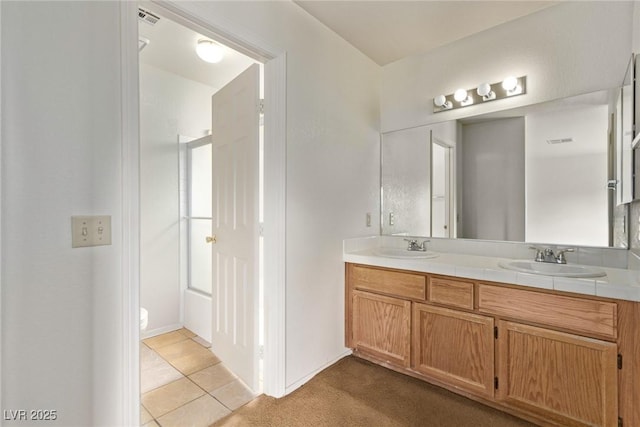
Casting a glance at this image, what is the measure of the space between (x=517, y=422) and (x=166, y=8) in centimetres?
266

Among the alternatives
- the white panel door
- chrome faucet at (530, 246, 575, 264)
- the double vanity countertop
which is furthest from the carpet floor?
chrome faucet at (530, 246, 575, 264)

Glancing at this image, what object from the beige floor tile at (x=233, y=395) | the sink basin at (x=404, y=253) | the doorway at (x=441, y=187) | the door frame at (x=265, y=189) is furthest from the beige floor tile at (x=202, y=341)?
the doorway at (x=441, y=187)

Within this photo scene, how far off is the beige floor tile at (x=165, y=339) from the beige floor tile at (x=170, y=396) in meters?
0.66

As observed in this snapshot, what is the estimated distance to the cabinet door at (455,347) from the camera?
1.68m

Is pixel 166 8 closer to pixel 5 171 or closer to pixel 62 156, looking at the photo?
pixel 62 156

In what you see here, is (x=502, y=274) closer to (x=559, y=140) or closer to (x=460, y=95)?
(x=559, y=140)

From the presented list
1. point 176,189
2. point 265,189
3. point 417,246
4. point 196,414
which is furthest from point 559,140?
point 176,189

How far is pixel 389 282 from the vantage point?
2.07m

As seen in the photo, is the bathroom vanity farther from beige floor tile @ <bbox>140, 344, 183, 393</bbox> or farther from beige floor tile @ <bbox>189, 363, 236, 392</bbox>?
beige floor tile @ <bbox>140, 344, 183, 393</bbox>

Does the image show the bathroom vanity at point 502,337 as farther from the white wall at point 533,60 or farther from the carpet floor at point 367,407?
the white wall at point 533,60

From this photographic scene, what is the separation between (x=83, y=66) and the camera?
43.1 inches

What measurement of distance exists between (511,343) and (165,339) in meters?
2.65

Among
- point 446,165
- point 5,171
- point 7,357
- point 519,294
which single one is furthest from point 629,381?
point 5,171

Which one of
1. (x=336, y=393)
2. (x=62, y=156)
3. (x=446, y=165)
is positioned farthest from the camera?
(x=446, y=165)
